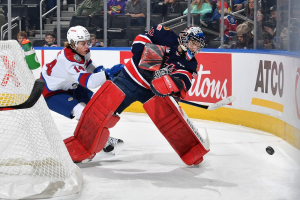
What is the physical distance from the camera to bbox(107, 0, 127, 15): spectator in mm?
6496

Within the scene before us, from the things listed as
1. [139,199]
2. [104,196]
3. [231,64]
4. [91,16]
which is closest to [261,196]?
[139,199]

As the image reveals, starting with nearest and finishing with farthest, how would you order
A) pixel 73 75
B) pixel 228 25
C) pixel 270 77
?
pixel 73 75 < pixel 270 77 < pixel 228 25

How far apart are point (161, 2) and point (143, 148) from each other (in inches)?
103

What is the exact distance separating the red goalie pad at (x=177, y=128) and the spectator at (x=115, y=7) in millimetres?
3380

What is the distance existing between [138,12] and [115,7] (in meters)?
0.37

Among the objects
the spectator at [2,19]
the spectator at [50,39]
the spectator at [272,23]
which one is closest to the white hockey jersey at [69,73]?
the spectator at [272,23]

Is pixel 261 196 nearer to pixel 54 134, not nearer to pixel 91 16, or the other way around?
pixel 54 134

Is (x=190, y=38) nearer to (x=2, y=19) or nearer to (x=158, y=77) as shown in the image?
(x=158, y=77)

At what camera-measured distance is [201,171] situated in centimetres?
338

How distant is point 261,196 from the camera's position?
2.74 metres

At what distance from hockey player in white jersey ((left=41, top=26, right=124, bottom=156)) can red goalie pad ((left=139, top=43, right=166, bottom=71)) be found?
1.37 feet

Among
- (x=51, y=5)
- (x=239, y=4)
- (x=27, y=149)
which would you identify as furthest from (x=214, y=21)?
(x=27, y=149)

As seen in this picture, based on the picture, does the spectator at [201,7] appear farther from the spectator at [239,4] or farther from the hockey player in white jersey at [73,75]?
the hockey player in white jersey at [73,75]

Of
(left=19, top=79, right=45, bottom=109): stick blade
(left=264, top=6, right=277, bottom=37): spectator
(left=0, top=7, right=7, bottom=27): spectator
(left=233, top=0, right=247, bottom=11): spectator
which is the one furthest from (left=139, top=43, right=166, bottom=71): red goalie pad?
(left=0, top=7, right=7, bottom=27): spectator
